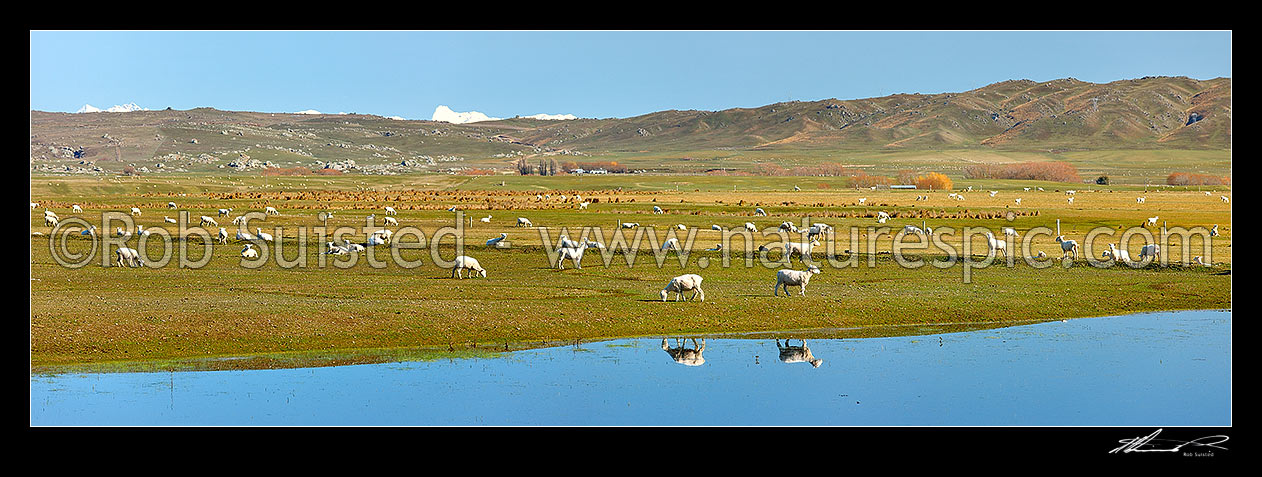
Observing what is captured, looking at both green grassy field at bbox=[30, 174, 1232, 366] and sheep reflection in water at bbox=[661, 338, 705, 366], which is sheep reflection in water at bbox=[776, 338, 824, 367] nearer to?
sheep reflection in water at bbox=[661, 338, 705, 366]

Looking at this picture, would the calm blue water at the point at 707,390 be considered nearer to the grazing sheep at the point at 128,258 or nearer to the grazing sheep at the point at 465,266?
the grazing sheep at the point at 465,266

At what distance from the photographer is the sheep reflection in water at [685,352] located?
2448cm

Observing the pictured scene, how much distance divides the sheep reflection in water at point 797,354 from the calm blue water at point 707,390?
8.3 inches

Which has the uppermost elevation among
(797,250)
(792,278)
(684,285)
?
(797,250)

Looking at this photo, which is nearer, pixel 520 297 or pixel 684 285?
pixel 684 285

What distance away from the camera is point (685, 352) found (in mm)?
25719

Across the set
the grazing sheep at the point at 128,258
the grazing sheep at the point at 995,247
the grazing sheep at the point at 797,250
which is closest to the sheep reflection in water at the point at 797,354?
the grazing sheep at the point at 797,250

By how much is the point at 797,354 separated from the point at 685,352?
95.5 inches

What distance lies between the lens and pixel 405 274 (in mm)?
39500

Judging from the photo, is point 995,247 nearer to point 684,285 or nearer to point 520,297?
point 684,285

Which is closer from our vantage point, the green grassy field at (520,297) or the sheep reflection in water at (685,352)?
the sheep reflection in water at (685,352)
